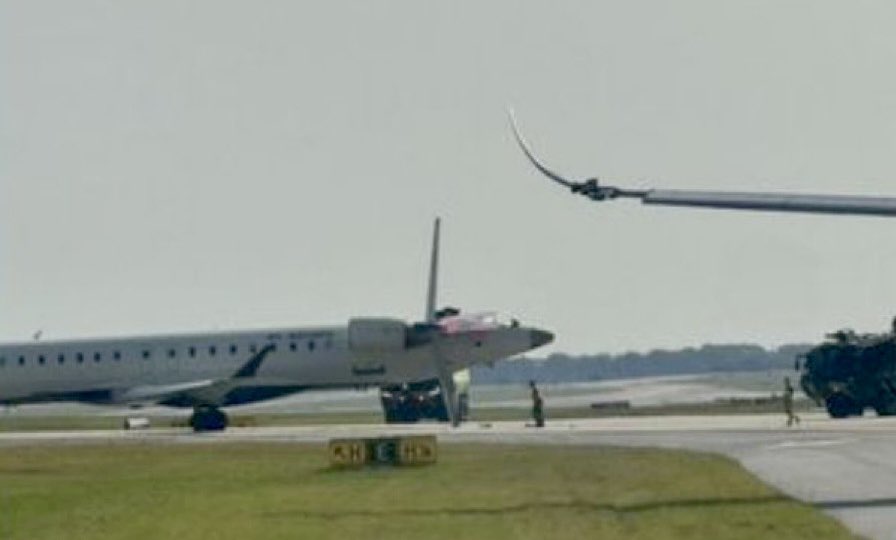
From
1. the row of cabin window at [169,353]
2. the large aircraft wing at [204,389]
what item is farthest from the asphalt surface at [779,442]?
the row of cabin window at [169,353]

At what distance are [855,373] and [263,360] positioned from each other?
25.3 metres

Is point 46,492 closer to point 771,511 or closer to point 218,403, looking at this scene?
point 771,511

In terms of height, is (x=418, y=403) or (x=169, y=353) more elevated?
(x=169, y=353)

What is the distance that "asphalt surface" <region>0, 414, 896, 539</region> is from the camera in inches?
1294

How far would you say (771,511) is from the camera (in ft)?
101

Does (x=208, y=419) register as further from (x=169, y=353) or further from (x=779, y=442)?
(x=779, y=442)

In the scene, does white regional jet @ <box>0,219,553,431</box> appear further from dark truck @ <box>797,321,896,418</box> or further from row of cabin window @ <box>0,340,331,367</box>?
dark truck @ <box>797,321,896,418</box>

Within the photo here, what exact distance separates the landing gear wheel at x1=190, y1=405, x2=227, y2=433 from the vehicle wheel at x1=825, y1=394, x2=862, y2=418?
2592 cm

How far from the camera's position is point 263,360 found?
87500 millimetres

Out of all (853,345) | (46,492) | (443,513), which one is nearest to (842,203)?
(443,513)

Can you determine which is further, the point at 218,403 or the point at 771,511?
the point at 218,403

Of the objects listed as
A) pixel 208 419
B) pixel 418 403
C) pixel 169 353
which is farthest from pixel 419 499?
pixel 418 403

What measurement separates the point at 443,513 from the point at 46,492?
13293mm

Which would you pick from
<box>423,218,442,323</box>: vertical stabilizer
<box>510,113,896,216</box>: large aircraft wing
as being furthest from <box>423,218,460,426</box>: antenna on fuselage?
<box>510,113,896,216</box>: large aircraft wing
